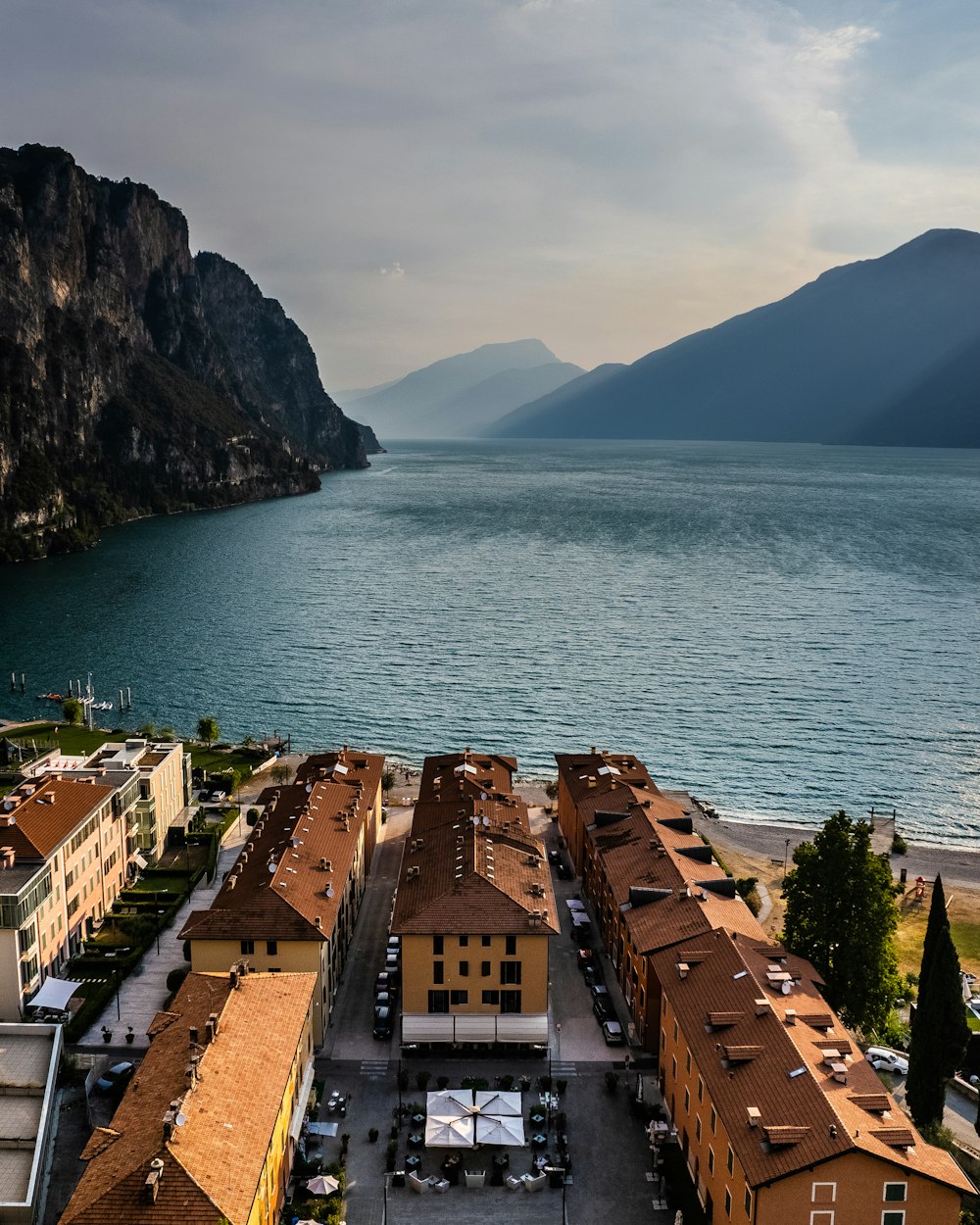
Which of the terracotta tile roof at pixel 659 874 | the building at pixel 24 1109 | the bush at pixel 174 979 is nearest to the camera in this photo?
the building at pixel 24 1109

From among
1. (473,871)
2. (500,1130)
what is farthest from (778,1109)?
(473,871)

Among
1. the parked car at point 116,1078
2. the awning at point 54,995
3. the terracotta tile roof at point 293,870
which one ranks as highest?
the terracotta tile roof at point 293,870

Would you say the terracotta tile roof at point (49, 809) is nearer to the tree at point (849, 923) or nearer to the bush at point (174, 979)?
the bush at point (174, 979)

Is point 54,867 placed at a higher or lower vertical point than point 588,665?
higher

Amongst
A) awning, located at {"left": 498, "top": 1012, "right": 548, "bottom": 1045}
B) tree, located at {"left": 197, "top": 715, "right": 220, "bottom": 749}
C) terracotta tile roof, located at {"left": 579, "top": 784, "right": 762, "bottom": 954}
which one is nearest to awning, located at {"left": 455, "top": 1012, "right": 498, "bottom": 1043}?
awning, located at {"left": 498, "top": 1012, "right": 548, "bottom": 1045}

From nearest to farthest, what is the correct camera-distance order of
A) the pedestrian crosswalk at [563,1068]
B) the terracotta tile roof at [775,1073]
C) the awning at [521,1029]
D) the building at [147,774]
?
the terracotta tile roof at [775,1073] → the pedestrian crosswalk at [563,1068] → the awning at [521,1029] → the building at [147,774]

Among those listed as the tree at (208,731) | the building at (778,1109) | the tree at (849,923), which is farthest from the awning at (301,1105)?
the tree at (208,731)

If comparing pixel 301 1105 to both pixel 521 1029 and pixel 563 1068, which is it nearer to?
pixel 521 1029
